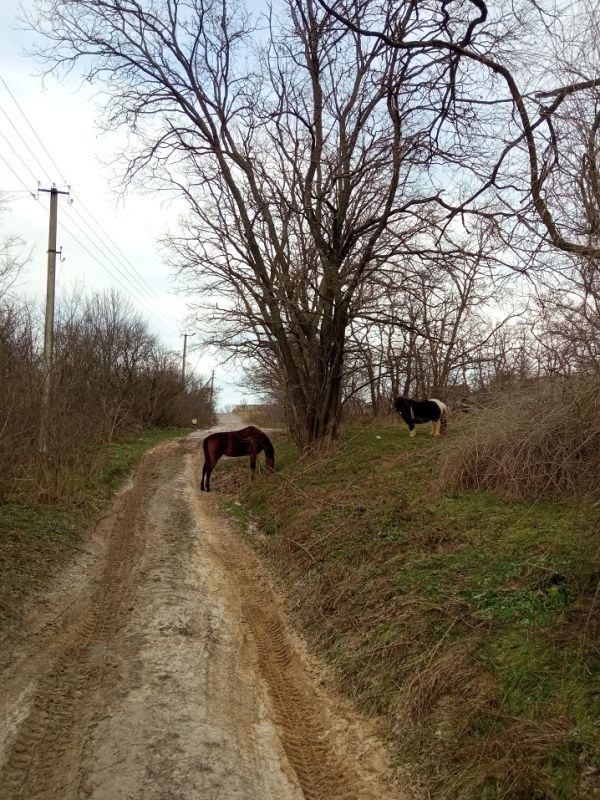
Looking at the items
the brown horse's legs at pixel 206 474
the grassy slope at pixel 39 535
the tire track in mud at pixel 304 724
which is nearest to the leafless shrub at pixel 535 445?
the tire track in mud at pixel 304 724

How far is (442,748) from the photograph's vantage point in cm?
386

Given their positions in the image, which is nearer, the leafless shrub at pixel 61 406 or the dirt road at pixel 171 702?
the dirt road at pixel 171 702

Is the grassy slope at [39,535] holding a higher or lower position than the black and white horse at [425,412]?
lower

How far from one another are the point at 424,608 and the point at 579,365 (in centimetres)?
344

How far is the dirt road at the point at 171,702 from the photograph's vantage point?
379cm

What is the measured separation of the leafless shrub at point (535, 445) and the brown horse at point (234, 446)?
611cm

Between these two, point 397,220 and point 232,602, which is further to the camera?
point 397,220

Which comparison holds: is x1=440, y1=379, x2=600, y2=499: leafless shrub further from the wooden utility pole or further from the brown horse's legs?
the wooden utility pole

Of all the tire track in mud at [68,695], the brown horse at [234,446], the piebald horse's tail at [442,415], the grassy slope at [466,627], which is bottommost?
the tire track in mud at [68,695]

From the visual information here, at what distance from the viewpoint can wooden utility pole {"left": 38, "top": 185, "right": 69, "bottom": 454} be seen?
541 inches

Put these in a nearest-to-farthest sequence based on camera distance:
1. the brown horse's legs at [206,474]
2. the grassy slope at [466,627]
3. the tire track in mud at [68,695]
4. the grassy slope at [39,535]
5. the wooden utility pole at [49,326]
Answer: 1. the grassy slope at [466,627]
2. the tire track in mud at [68,695]
3. the grassy slope at [39,535]
4. the wooden utility pole at [49,326]
5. the brown horse's legs at [206,474]

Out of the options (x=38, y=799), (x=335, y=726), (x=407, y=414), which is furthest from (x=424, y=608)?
(x=407, y=414)

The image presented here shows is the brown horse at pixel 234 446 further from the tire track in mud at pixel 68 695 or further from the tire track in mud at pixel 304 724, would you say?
the tire track in mud at pixel 304 724

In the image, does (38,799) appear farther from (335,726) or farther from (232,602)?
(232,602)
